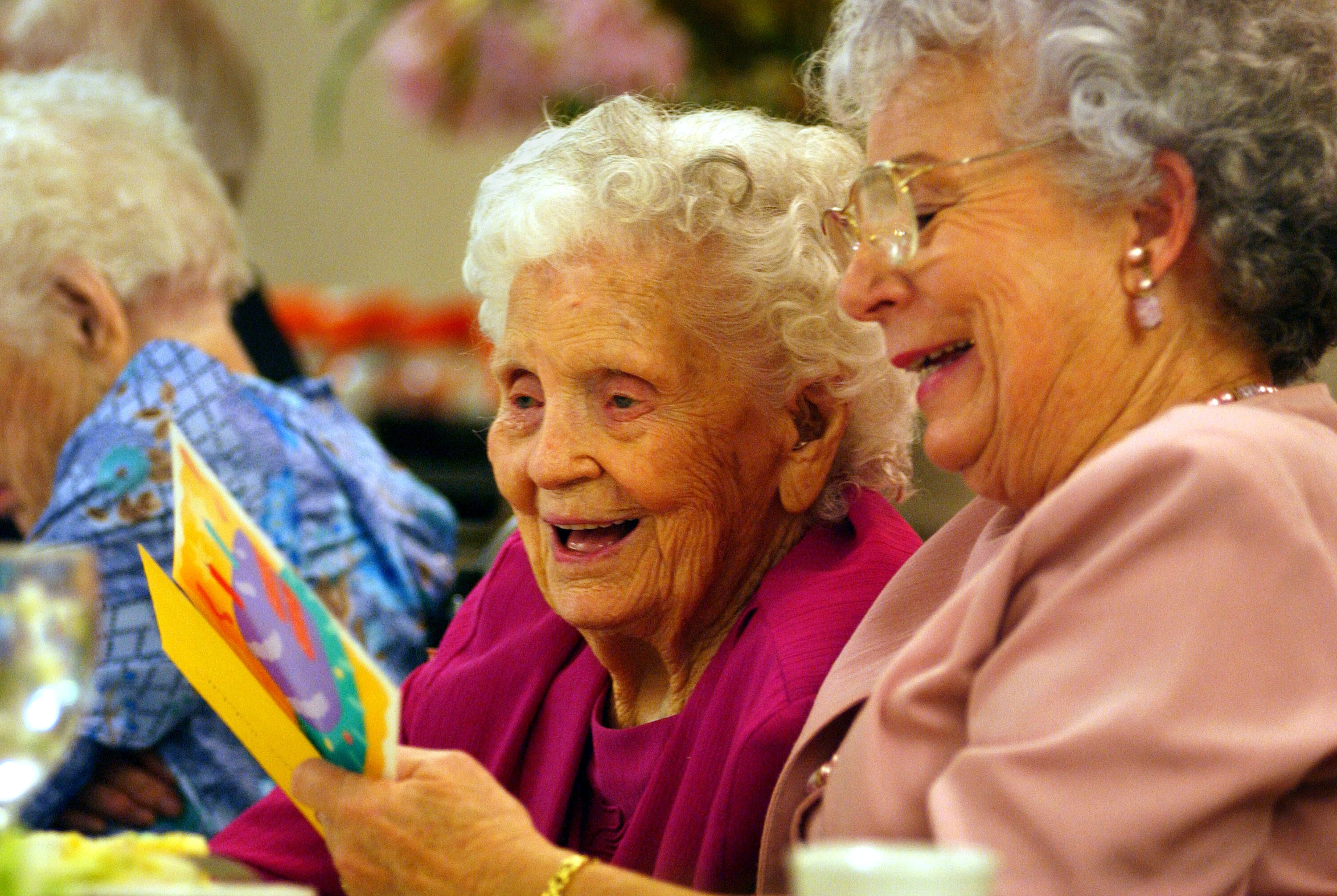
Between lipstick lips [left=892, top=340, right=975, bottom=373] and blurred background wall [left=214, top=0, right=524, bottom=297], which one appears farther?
blurred background wall [left=214, top=0, right=524, bottom=297]

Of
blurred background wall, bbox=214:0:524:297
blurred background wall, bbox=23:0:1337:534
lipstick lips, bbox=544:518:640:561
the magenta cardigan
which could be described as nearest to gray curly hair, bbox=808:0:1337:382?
the magenta cardigan

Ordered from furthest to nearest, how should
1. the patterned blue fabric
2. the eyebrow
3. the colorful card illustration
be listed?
the patterned blue fabric < the eyebrow < the colorful card illustration

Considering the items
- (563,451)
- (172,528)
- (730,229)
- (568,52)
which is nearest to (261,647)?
(563,451)

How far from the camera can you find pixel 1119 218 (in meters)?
1.38

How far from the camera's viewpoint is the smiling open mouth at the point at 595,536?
73.2 inches

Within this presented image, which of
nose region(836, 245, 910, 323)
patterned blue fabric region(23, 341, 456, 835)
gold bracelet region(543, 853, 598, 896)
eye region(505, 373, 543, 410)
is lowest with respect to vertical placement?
patterned blue fabric region(23, 341, 456, 835)

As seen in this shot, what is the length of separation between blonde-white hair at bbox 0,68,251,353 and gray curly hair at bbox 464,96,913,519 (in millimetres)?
1006

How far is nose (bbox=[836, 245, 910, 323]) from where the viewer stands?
149 centimetres

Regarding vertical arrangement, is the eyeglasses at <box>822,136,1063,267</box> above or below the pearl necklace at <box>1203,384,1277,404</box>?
above

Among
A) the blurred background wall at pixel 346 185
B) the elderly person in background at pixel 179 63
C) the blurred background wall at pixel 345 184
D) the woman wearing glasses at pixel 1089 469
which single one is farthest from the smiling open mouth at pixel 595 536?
the blurred background wall at pixel 345 184

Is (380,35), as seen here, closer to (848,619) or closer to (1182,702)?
(848,619)

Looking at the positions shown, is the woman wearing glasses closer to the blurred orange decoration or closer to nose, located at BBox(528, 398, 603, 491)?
nose, located at BBox(528, 398, 603, 491)

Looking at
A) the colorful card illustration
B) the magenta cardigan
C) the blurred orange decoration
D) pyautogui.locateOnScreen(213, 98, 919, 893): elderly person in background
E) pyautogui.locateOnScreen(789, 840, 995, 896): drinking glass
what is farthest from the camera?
the blurred orange decoration

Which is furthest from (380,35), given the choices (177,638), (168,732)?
(177,638)
